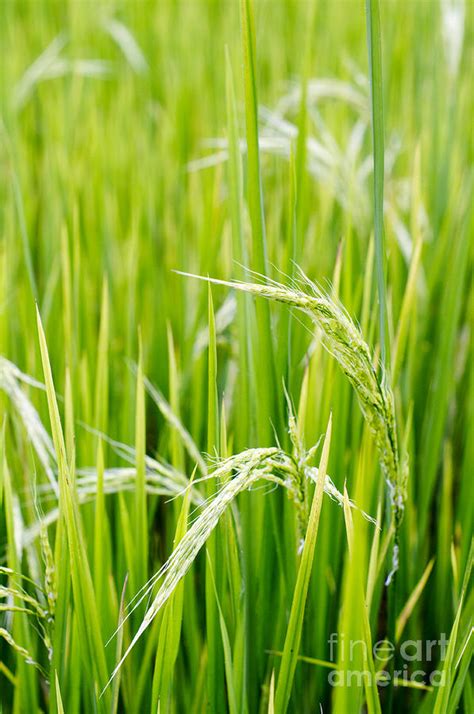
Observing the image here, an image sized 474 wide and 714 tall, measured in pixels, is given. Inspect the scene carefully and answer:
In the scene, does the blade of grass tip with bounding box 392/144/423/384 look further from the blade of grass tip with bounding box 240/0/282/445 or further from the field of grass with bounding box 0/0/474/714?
the blade of grass tip with bounding box 240/0/282/445

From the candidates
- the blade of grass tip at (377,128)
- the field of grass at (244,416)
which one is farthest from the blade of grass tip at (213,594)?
the blade of grass tip at (377,128)

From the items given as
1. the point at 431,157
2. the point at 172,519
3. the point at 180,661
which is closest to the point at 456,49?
the point at 431,157

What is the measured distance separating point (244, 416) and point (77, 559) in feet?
0.57

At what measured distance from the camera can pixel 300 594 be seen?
1.35 ft

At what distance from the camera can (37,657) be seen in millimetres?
581

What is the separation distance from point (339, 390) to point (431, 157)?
0.53 metres

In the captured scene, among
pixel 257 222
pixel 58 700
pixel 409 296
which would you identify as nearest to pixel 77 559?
pixel 58 700

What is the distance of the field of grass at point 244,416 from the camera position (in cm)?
45

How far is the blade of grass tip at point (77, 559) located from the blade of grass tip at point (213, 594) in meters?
0.07

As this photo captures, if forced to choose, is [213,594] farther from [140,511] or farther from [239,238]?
[239,238]

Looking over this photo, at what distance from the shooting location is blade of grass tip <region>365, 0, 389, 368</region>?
43 centimetres

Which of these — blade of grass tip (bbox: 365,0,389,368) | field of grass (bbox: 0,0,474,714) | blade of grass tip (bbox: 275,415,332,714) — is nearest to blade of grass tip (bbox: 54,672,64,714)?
field of grass (bbox: 0,0,474,714)

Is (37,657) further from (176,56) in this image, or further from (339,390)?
(176,56)

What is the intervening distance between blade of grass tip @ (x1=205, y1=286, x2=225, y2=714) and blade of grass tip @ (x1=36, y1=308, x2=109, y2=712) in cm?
7
